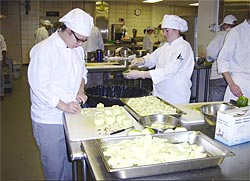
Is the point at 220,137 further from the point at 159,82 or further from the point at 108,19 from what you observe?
the point at 108,19

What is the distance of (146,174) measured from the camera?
994 millimetres

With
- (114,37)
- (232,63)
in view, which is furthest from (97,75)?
(114,37)

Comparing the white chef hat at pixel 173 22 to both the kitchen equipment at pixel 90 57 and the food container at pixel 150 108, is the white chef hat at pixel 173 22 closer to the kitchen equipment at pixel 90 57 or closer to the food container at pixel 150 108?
the food container at pixel 150 108

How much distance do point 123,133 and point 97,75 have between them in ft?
8.78

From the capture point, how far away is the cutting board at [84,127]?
1.41m

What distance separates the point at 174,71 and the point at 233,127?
3.57 ft

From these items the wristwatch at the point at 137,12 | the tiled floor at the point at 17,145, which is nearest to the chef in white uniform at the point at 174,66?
the tiled floor at the point at 17,145

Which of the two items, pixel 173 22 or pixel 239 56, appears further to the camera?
pixel 173 22

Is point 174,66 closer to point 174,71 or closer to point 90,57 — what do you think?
point 174,71

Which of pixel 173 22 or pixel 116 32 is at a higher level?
pixel 116 32

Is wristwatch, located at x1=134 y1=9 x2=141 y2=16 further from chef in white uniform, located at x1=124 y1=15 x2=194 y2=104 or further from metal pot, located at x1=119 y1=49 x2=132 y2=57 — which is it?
chef in white uniform, located at x1=124 y1=15 x2=194 y2=104

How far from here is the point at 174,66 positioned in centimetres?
233

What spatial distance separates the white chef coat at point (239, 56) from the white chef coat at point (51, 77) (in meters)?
1.18

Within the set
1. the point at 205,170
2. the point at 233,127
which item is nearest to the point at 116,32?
the point at 233,127
